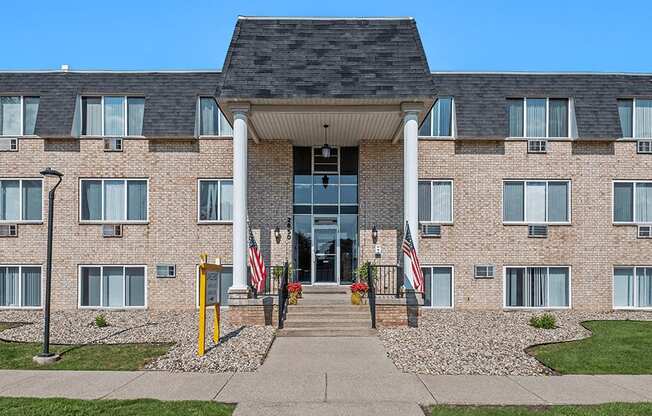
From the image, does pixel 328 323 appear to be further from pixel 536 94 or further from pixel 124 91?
pixel 536 94

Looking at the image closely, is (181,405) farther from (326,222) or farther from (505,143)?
(505,143)

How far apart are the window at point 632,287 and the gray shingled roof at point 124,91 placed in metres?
14.0

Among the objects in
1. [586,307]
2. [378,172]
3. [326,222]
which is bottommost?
[586,307]

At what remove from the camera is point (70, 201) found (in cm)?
1614

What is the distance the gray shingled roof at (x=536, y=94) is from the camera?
16.0 meters

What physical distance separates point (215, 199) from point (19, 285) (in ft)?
21.9

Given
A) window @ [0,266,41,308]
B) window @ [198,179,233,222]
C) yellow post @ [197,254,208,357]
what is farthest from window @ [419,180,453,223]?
window @ [0,266,41,308]

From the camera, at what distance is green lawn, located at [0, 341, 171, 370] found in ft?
28.9

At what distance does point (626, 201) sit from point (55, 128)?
1796cm

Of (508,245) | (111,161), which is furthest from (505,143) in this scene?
(111,161)

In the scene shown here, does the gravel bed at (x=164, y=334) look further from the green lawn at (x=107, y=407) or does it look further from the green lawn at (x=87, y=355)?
the green lawn at (x=107, y=407)

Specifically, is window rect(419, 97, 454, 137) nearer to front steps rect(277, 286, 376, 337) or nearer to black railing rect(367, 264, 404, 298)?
black railing rect(367, 264, 404, 298)

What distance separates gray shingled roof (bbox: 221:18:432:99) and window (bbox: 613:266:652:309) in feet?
30.8

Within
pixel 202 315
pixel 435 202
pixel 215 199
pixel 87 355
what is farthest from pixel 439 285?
pixel 87 355
